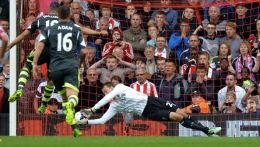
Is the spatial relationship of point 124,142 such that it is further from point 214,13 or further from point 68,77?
point 214,13

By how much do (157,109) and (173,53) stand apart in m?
3.21

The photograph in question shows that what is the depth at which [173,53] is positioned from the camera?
1958 centimetres

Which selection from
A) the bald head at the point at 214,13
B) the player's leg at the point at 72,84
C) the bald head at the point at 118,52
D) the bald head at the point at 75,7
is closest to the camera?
the player's leg at the point at 72,84

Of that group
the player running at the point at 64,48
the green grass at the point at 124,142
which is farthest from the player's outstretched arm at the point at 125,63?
the player running at the point at 64,48

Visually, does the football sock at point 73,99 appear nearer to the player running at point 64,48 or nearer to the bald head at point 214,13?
the player running at point 64,48

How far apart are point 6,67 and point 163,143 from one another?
24.4 ft

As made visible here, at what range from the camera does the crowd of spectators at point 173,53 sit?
18.2m

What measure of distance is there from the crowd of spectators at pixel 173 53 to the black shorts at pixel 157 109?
1.47 m

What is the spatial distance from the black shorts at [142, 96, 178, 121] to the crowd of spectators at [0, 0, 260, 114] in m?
1.47

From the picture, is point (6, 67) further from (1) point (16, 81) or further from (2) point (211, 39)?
(2) point (211, 39)

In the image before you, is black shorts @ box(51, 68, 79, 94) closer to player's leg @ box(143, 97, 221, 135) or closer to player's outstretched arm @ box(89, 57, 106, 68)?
player's leg @ box(143, 97, 221, 135)

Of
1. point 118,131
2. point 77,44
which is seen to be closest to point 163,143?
point 77,44

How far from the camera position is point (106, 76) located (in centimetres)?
1898

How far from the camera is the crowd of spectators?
59.8ft
